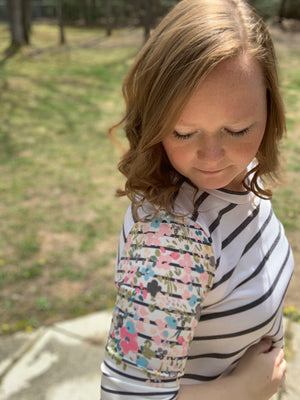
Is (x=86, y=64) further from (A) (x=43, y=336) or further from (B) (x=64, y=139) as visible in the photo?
(A) (x=43, y=336)

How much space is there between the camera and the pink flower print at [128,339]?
815 mm

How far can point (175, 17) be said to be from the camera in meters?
0.95

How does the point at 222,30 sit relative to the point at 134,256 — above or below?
above

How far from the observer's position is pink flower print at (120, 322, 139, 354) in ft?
2.67

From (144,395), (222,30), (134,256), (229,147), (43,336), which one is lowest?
(43,336)

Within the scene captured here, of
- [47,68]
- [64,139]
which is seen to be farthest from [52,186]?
[47,68]

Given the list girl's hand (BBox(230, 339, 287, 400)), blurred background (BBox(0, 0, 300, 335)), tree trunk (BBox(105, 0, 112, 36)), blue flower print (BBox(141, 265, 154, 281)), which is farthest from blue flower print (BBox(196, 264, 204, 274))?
A: tree trunk (BBox(105, 0, 112, 36))

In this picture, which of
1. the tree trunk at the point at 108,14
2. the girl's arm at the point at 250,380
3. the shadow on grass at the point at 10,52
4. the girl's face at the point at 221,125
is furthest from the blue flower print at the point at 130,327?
the tree trunk at the point at 108,14

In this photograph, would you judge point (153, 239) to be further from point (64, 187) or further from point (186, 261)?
point (64, 187)

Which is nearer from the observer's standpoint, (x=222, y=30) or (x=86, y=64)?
(x=222, y=30)

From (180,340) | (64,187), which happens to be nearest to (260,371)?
(180,340)

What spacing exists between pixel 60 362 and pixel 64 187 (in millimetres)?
2481

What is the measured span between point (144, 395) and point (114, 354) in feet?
0.33

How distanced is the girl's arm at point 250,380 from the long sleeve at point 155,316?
0.48 ft
